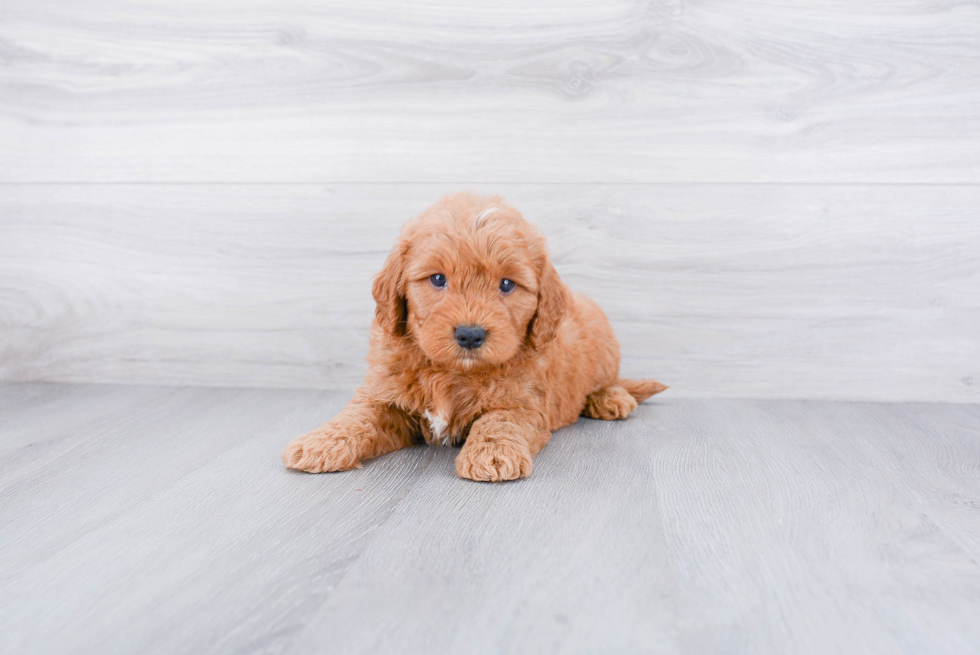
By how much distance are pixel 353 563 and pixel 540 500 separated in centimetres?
46

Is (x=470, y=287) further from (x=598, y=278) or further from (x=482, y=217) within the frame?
(x=598, y=278)

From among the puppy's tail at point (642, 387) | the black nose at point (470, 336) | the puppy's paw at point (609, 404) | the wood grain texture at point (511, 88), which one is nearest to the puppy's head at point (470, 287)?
the black nose at point (470, 336)

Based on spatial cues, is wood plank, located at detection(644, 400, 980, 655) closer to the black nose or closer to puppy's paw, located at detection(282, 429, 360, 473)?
the black nose

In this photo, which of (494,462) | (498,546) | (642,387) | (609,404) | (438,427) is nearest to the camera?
(498,546)

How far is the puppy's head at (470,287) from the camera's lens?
162 centimetres

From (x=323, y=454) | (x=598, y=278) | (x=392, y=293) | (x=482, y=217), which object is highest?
(x=482, y=217)

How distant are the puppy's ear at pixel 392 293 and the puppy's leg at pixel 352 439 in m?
0.23

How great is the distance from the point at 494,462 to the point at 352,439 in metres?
0.37

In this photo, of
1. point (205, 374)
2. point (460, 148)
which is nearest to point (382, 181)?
point (460, 148)

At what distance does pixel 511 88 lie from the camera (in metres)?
2.44

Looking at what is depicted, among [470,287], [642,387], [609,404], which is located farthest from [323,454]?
[642,387]

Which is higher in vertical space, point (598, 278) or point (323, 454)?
point (598, 278)

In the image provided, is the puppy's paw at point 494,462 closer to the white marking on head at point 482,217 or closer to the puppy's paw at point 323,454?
the puppy's paw at point 323,454

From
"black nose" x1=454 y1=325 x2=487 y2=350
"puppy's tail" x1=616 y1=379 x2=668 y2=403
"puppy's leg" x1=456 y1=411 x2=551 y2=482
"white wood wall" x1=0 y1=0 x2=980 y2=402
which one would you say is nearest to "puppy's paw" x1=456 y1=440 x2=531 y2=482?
"puppy's leg" x1=456 y1=411 x2=551 y2=482
